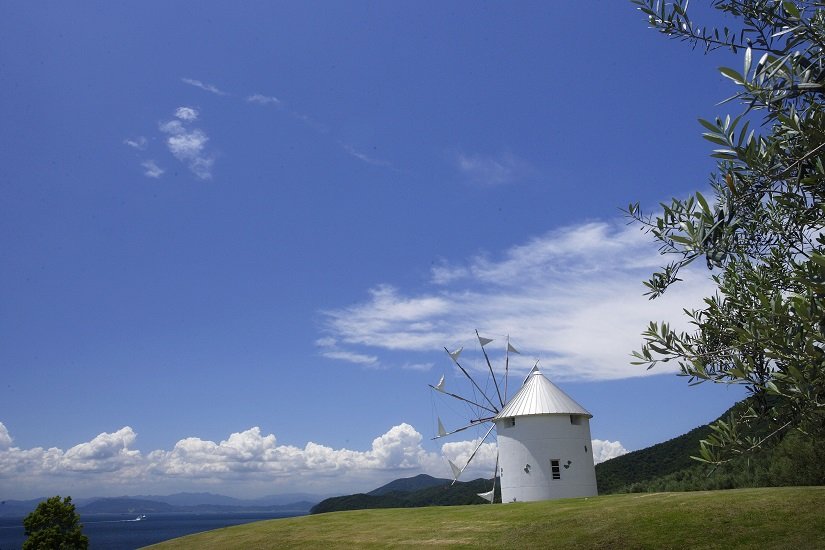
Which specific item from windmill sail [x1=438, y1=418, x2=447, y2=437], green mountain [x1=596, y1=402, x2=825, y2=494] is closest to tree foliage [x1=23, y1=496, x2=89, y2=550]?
windmill sail [x1=438, y1=418, x2=447, y2=437]

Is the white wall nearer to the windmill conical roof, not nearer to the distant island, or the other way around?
the windmill conical roof

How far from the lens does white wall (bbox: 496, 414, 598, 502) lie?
3362 centimetres

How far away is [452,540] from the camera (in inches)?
889

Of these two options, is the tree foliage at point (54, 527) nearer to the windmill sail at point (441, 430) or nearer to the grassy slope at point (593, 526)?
the grassy slope at point (593, 526)

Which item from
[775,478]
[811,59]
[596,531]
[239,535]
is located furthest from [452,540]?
[811,59]

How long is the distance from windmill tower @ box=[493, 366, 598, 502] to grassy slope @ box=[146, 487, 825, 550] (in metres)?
5.00

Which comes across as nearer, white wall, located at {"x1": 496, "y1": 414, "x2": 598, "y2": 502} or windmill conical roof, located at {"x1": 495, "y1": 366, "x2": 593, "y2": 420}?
white wall, located at {"x1": 496, "y1": 414, "x2": 598, "y2": 502}

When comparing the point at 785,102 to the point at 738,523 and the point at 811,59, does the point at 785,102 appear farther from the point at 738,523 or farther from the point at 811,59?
the point at 738,523

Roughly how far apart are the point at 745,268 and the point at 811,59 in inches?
138

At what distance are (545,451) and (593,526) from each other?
1288 cm

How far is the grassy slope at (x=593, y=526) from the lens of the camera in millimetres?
18422

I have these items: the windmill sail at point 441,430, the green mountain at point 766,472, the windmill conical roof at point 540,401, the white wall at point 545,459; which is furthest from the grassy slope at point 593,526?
the windmill sail at point 441,430

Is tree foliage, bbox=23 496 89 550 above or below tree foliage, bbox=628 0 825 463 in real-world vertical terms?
below

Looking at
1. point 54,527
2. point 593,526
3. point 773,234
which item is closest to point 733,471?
point 593,526
